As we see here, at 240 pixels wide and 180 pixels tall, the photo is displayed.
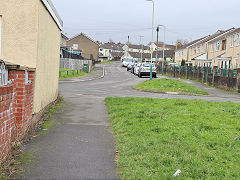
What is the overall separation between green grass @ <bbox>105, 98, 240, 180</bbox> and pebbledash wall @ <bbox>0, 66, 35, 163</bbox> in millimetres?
1778

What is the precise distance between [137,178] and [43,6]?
199 inches

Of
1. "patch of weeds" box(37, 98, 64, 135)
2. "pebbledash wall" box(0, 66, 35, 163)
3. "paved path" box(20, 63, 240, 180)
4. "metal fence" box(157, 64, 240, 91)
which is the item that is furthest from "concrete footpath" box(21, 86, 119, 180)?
"metal fence" box(157, 64, 240, 91)

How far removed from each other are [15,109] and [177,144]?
303 centimetres

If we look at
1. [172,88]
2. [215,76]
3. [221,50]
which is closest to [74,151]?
[172,88]

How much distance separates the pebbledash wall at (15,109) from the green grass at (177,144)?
5.83ft

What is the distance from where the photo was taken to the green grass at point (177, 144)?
13.2ft

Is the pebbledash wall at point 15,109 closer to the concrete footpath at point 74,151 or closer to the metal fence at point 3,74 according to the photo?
the metal fence at point 3,74

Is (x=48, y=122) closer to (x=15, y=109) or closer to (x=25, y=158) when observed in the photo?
(x=15, y=109)

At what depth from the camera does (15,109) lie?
5.27m

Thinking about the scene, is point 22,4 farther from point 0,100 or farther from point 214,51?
point 214,51

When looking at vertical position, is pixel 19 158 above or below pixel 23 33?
below

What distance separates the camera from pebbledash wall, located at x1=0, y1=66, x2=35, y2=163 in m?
4.22

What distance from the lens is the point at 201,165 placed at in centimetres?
419

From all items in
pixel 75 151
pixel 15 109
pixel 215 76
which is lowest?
pixel 75 151
